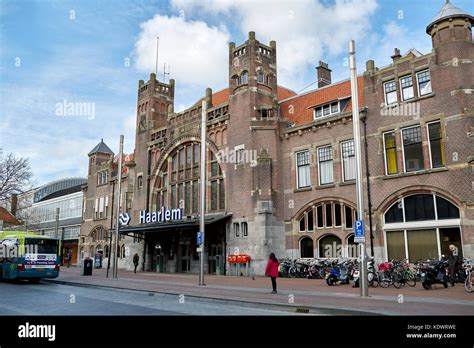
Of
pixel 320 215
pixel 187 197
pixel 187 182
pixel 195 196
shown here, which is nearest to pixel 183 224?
pixel 195 196

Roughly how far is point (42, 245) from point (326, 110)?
1999cm

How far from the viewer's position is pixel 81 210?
58.5 meters

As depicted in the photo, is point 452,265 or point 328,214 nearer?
point 452,265

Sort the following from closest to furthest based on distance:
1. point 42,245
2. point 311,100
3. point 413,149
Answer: point 42,245 < point 413,149 < point 311,100

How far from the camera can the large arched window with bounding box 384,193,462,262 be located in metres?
22.4

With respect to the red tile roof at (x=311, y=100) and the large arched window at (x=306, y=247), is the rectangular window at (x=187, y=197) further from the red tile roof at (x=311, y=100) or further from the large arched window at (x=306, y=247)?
the large arched window at (x=306, y=247)

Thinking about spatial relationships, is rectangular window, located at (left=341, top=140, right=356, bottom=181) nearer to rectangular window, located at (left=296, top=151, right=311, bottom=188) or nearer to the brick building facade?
the brick building facade

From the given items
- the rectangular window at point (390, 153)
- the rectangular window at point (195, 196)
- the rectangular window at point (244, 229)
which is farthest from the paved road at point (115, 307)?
the rectangular window at point (195, 196)

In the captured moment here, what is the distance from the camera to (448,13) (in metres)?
23.8

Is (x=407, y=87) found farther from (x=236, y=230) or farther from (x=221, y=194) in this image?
(x=221, y=194)

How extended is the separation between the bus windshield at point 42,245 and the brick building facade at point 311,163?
9187mm

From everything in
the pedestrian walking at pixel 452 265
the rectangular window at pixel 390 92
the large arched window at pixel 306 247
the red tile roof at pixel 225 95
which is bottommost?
the pedestrian walking at pixel 452 265

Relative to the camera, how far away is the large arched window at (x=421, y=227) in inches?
883
